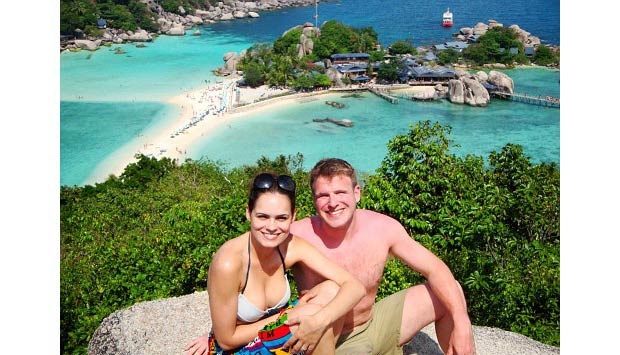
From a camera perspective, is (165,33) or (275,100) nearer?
(275,100)

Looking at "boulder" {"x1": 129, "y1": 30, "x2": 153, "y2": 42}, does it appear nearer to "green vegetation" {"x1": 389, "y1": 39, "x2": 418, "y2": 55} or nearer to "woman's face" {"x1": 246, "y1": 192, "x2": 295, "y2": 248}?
"green vegetation" {"x1": 389, "y1": 39, "x2": 418, "y2": 55}

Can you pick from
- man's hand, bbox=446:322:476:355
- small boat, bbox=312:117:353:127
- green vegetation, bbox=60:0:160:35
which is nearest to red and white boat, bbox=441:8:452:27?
small boat, bbox=312:117:353:127

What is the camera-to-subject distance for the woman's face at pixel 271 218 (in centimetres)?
239

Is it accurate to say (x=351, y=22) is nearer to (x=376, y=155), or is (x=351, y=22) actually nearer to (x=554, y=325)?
(x=376, y=155)

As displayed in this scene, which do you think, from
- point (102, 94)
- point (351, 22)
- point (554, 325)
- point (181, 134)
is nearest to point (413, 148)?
point (554, 325)

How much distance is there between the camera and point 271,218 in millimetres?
2402

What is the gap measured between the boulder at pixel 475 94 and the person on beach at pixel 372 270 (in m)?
33.6

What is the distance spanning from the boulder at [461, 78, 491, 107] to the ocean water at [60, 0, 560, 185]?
0.60m

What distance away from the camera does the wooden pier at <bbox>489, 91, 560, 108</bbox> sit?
3538 centimetres

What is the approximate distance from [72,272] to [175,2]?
54107mm

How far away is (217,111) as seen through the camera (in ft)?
105

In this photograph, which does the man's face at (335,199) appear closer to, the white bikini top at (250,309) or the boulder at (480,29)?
the white bikini top at (250,309)

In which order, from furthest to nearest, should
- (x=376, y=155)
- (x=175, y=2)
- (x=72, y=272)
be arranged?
(x=175, y=2)
(x=376, y=155)
(x=72, y=272)

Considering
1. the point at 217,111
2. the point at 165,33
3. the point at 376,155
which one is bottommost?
the point at 376,155
